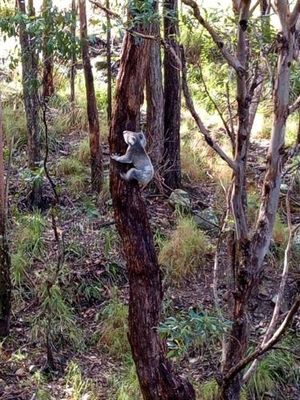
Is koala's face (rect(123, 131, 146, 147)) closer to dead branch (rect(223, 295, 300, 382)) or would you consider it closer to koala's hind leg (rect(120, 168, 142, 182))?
koala's hind leg (rect(120, 168, 142, 182))

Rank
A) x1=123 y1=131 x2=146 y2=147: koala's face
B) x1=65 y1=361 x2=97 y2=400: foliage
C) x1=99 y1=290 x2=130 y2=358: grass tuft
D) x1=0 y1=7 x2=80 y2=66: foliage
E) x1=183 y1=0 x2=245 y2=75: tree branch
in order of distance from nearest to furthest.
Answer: x1=183 y1=0 x2=245 y2=75: tree branch, x1=123 y1=131 x2=146 y2=147: koala's face, x1=0 y1=7 x2=80 y2=66: foliage, x1=65 y1=361 x2=97 y2=400: foliage, x1=99 y1=290 x2=130 y2=358: grass tuft

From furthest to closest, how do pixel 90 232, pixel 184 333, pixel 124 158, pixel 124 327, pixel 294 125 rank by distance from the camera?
pixel 294 125
pixel 90 232
pixel 124 327
pixel 124 158
pixel 184 333

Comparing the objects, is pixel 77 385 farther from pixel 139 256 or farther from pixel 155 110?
pixel 155 110

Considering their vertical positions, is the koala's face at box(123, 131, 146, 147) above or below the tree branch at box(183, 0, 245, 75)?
below

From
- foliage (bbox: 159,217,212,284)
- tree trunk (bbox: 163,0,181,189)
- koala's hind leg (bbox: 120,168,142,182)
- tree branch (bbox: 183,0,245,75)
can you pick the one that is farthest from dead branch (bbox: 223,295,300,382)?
tree trunk (bbox: 163,0,181,189)

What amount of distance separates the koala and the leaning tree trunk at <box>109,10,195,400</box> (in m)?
0.06

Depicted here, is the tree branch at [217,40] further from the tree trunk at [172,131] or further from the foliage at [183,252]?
the tree trunk at [172,131]

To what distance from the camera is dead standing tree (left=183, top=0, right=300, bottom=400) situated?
2.37 metres

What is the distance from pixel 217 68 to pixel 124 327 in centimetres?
228

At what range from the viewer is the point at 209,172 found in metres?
7.28

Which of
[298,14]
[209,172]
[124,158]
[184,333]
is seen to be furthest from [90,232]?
[298,14]

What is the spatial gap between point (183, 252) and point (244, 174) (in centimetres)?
313

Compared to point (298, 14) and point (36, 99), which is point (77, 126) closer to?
point (36, 99)

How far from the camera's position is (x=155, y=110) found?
6.70 metres
